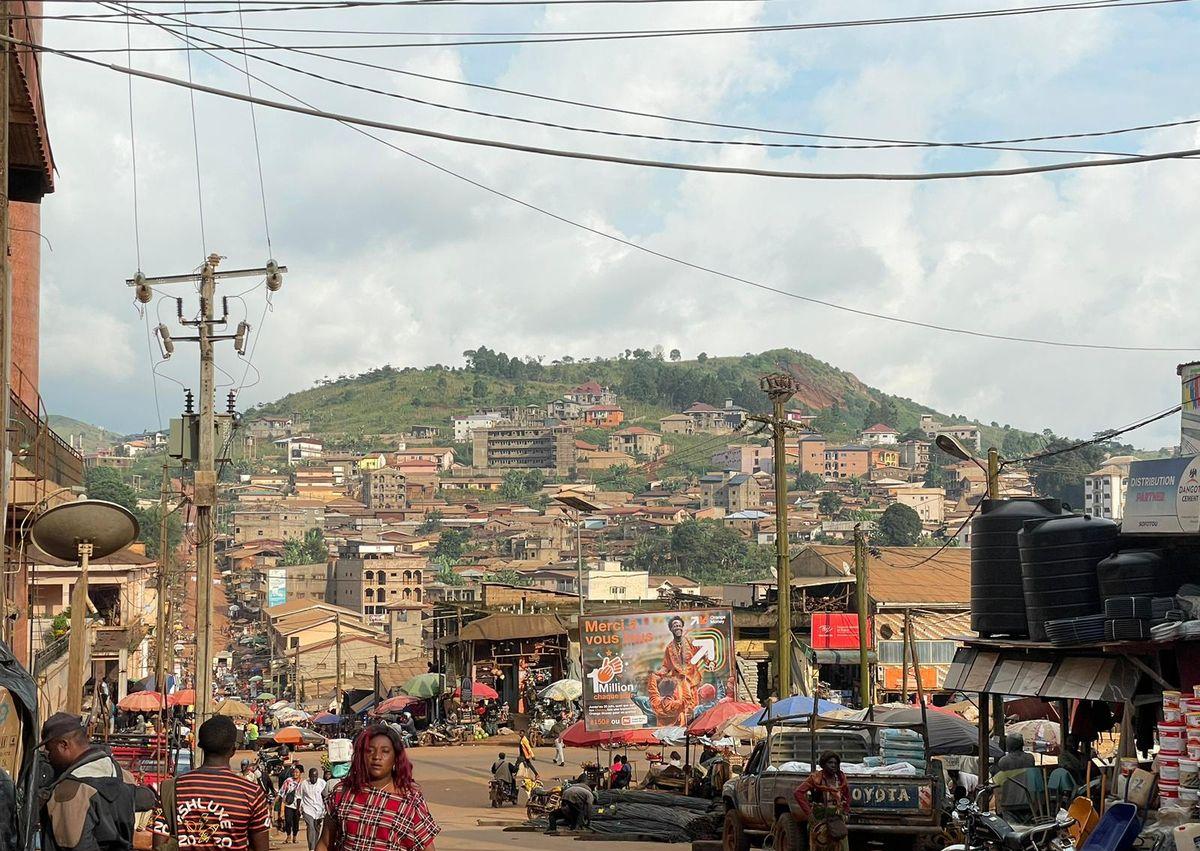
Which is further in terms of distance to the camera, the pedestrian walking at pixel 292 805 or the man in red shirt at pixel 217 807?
the pedestrian walking at pixel 292 805

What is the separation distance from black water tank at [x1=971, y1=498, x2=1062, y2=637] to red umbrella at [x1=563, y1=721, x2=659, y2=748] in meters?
13.9

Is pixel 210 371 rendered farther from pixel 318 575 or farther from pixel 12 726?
pixel 318 575

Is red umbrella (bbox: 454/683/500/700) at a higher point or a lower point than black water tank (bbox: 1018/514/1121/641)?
lower

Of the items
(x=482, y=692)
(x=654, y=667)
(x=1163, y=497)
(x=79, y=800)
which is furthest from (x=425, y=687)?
(x=79, y=800)

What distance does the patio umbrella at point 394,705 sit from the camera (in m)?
55.9

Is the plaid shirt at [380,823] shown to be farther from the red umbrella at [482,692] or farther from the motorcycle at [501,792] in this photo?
the red umbrella at [482,692]

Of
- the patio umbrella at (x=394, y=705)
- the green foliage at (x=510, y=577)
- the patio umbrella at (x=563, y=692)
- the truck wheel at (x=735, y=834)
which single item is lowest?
the patio umbrella at (x=394, y=705)

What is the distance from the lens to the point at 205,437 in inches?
953

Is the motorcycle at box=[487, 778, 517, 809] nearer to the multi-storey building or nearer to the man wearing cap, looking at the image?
the man wearing cap

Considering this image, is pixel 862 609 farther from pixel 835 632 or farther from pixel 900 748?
pixel 835 632

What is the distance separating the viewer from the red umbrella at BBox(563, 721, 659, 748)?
104 ft

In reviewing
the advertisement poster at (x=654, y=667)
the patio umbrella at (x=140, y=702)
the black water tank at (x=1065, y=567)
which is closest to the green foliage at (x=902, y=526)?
Answer: the patio umbrella at (x=140, y=702)

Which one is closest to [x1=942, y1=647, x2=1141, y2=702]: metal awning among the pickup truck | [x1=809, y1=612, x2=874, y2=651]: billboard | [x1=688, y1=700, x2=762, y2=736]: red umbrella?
the pickup truck

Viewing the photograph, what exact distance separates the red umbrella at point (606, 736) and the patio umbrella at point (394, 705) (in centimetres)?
2387
